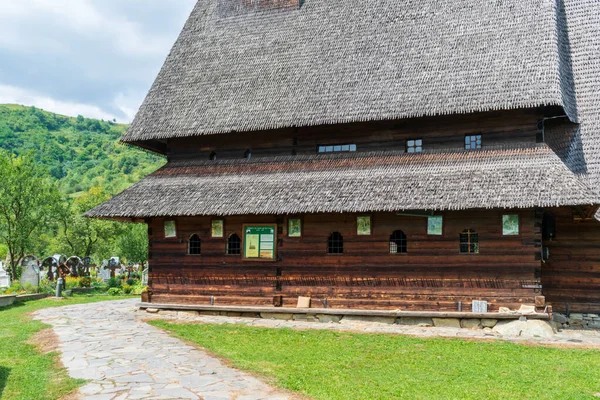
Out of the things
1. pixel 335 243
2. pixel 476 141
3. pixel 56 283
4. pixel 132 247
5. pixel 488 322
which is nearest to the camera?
pixel 488 322

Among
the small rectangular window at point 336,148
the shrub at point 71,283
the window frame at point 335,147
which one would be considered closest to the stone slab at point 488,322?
the window frame at point 335,147

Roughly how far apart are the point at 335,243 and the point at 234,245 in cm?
309

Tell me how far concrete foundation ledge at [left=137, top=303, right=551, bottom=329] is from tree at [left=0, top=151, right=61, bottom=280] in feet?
48.3

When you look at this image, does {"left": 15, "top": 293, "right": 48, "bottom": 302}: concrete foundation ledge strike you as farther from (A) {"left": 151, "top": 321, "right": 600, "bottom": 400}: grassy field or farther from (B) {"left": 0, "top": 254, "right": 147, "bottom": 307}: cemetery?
(A) {"left": 151, "top": 321, "right": 600, "bottom": 400}: grassy field

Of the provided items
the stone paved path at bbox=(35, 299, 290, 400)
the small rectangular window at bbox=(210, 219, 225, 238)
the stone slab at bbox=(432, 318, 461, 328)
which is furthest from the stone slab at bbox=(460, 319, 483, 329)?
the small rectangular window at bbox=(210, 219, 225, 238)

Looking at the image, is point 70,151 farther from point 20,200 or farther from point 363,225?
point 363,225

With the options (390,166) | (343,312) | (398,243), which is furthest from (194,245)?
(390,166)

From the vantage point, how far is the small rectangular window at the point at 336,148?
55.5 ft

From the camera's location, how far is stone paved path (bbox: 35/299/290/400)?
24.8 ft

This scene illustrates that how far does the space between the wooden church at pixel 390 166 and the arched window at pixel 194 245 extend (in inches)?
1.7

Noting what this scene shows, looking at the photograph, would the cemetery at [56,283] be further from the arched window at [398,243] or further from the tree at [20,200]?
the arched window at [398,243]

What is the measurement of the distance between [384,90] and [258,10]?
700 cm

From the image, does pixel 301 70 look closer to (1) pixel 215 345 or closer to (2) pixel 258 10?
(2) pixel 258 10

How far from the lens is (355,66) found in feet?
57.8
